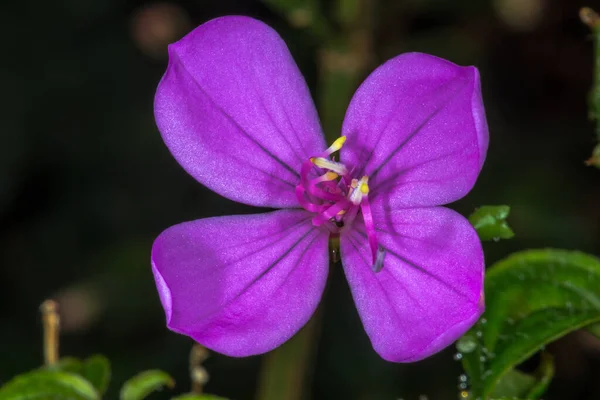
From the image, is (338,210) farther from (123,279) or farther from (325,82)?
(123,279)

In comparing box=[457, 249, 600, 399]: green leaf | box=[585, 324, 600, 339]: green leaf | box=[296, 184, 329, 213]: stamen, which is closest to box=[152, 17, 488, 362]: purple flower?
box=[296, 184, 329, 213]: stamen

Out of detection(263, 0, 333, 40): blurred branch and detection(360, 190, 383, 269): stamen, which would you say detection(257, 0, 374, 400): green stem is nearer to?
detection(263, 0, 333, 40): blurred branch

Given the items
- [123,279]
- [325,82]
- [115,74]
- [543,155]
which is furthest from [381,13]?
[123,279]

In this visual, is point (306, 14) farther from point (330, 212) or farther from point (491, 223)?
point (491, 223)

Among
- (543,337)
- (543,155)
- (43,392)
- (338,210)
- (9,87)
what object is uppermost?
(9,87)

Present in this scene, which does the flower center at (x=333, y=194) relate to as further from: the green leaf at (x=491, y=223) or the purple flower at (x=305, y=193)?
the green leaf at (x=491, y=223)

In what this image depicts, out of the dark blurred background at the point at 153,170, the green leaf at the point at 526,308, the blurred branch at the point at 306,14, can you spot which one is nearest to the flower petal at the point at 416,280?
the green leaf at the point at 526,308

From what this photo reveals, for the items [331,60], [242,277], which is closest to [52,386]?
[242,277]
